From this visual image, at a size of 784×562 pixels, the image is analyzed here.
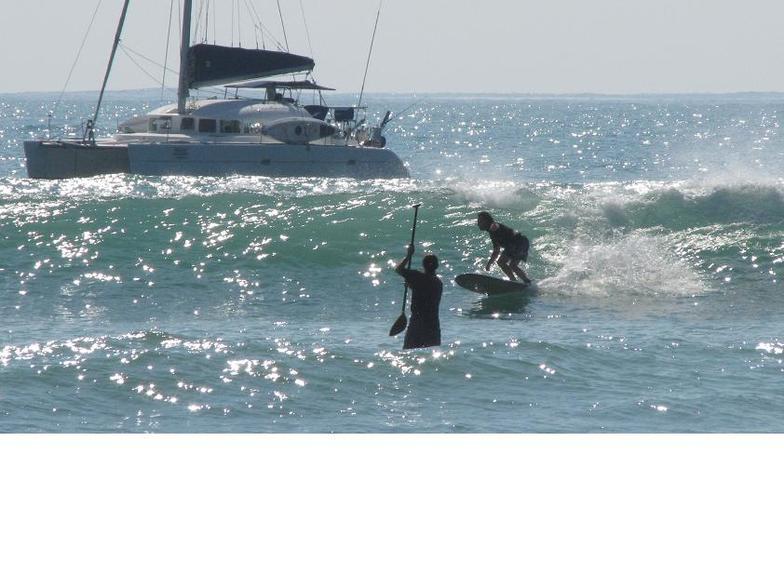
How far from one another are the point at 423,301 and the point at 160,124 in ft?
64.4

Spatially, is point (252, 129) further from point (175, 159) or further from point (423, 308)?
point (423, 308)

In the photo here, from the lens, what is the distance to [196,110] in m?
28.8

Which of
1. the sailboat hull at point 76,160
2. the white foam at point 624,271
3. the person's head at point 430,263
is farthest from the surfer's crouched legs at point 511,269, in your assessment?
the sailboat hull at point 76,160

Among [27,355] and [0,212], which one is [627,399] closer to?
[27,355]

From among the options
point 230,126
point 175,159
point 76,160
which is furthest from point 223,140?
point 76,160

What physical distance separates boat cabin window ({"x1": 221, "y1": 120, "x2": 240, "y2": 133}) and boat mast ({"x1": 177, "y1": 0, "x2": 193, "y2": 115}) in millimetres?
1015

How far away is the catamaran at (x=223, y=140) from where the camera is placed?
90.1ft

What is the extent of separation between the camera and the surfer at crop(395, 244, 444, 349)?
1036 centimetres

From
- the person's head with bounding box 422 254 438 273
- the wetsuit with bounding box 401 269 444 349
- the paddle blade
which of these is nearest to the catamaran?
the paddle blade

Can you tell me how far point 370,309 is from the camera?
47.3 feet

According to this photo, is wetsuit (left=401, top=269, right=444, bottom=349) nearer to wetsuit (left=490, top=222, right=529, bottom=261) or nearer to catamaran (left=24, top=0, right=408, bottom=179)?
wetsuit (left=490, top=222, right=529, bottom=261)

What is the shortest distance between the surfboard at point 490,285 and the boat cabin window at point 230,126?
50.4 ft

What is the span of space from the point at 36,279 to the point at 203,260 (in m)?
2.30
